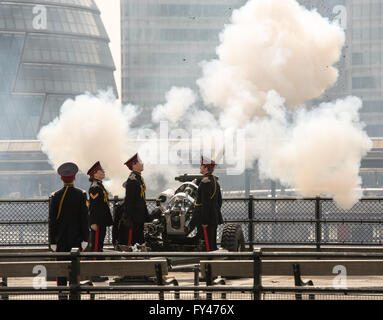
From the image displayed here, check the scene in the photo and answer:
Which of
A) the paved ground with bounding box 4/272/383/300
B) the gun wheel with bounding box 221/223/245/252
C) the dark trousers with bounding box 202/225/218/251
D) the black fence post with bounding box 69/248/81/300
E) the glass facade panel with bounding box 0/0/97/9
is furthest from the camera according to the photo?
the glass facade panel with bounding box 0/0/97/9

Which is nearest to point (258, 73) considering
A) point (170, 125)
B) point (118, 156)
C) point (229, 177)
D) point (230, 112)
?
point (230, 112)

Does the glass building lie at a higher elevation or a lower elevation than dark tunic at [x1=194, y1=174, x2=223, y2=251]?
higher

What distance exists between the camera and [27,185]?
96375mm

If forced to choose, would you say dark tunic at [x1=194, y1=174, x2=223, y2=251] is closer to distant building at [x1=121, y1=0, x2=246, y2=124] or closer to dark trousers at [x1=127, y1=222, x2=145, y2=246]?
dark trousers at [x1=127, y1=222, x2=145, y2=246]

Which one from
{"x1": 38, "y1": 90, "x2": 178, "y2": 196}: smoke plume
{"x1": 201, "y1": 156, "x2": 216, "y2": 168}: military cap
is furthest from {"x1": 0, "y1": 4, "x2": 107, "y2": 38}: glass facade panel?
{"x1": 201, "y1": 156, "x2": 216, "y2": 168}: military cap

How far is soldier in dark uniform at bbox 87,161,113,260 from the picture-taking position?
15.2m

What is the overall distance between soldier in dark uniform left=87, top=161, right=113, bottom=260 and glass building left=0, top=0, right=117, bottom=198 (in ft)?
274

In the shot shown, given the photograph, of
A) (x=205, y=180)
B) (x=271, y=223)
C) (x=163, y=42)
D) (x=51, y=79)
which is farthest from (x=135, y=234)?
(x=163, y=42)

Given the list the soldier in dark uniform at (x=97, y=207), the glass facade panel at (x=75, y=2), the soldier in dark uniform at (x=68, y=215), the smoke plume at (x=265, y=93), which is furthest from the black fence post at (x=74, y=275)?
the glass facade panel at (x=75, y=2)

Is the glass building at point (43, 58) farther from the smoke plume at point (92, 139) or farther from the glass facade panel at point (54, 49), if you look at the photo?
the smoke plume at point (92, 139)

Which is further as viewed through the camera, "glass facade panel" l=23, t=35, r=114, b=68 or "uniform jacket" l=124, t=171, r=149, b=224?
"glass facade panel" l=23, t=35, r=114, b=68

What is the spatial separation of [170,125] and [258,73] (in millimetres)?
43888

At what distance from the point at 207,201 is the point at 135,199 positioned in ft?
3.83

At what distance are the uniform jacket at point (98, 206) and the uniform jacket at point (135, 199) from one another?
1.05 ft
